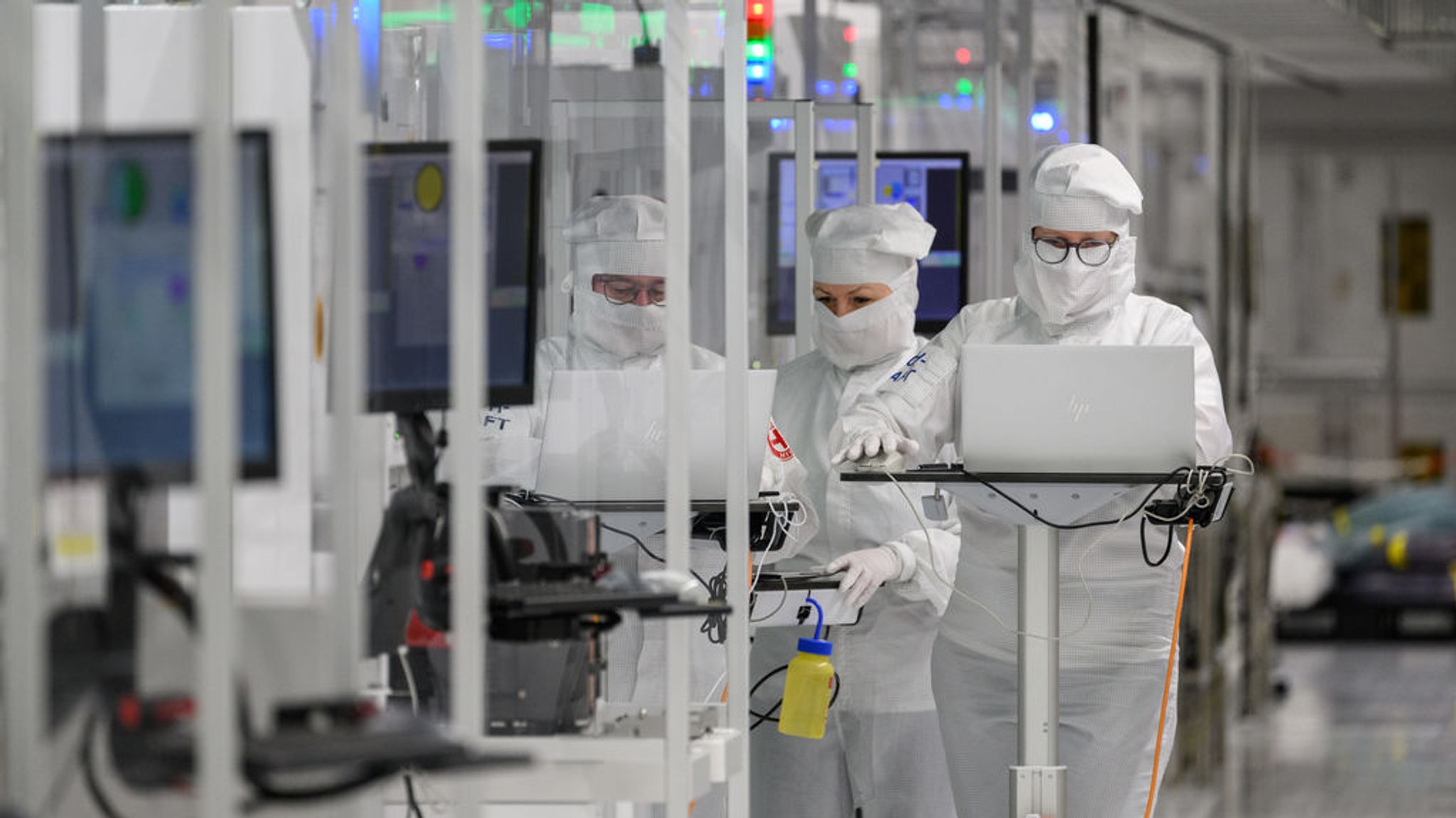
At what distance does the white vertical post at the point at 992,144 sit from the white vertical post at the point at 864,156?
1.89 ft

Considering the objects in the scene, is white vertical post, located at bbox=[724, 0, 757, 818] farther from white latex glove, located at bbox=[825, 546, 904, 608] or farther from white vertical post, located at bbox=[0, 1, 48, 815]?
white vertical post, located at bbox=[0, 1, 48, 815]

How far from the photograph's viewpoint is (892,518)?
4004 millimetres

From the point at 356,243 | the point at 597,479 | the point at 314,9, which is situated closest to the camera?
the point at 356,243

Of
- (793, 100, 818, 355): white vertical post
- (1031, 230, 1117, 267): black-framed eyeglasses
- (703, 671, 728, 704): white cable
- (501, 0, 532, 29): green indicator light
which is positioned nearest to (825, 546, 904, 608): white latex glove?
(703, 671, 728, 704): white cable

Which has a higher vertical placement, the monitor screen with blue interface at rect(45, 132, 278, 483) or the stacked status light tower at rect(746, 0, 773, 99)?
the stacked status light tower at rect(746, 0, 773, 99)

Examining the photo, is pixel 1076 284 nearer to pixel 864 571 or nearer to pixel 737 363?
pixel 864 571

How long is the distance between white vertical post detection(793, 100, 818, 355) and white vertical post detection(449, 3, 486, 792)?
251 centimetres

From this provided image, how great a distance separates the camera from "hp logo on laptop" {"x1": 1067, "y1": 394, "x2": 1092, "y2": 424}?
3096 mm

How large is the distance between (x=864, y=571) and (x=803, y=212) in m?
1.27

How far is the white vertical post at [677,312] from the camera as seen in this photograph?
2.68 m

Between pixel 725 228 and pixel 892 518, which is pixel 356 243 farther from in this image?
pixel 892 518

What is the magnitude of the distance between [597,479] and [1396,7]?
630 centimetres

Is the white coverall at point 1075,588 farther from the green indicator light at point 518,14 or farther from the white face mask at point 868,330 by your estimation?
the green indicator light at point 518,14

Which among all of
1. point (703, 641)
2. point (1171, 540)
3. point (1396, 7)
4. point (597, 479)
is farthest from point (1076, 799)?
point (1396, 7)
